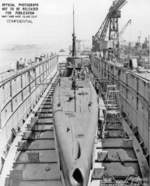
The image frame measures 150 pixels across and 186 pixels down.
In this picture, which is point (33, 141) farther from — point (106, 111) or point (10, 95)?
point (106, 111)

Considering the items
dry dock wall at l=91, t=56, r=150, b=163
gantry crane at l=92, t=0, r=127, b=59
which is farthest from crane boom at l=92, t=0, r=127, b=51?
dry dock wall at l=91, t=56, r=150, b=163

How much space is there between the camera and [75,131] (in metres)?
15.2

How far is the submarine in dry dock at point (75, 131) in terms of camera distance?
11.9m

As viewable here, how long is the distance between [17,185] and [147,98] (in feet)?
34.0

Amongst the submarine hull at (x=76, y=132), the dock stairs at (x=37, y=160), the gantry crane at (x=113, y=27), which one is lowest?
the dock stairs at (x=37, y=160)

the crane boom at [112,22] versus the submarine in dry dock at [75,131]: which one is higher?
the crane boom at [112,22]

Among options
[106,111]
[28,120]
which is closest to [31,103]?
[28,120]

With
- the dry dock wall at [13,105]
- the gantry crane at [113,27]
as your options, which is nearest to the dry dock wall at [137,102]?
the dry dock wall at [13,105]

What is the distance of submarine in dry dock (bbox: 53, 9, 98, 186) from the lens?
38.9 ft

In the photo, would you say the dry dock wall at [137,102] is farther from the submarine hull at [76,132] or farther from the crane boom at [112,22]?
the crane boom at [112,22]

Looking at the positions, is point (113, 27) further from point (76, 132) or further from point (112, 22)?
point (76, 132)

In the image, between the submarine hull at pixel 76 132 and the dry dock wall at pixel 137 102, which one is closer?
the submarine hull at pixel 76 132

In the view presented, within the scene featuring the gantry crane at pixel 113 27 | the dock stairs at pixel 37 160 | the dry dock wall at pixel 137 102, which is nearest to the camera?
the dock stairs at pixel 37 160

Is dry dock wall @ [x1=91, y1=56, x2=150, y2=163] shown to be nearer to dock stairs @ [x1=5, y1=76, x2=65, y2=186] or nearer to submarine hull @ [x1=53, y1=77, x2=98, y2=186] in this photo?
submarine hull @ [x1=53, y1=77, x2=98, y2=186]
